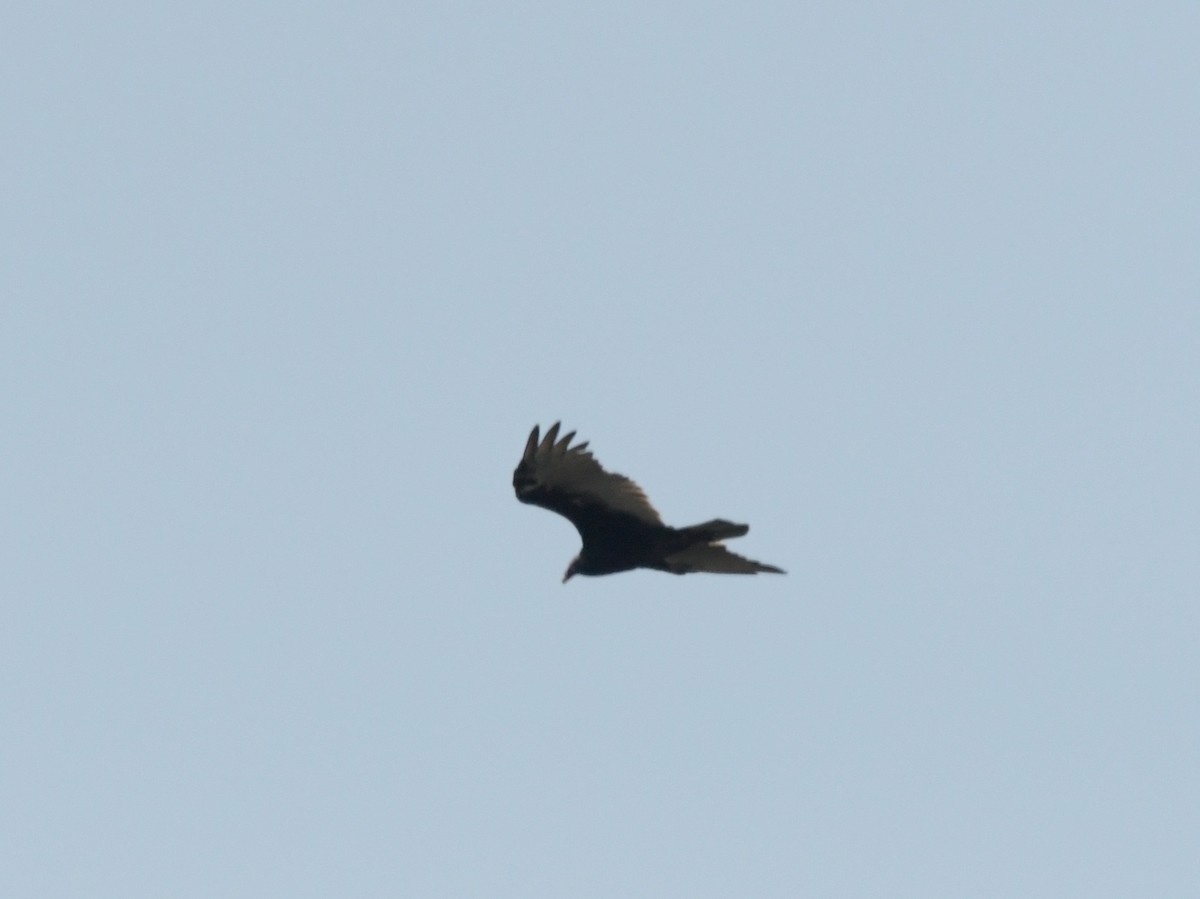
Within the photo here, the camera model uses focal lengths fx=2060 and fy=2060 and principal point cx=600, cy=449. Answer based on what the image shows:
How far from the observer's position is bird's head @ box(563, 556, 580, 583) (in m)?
22.6

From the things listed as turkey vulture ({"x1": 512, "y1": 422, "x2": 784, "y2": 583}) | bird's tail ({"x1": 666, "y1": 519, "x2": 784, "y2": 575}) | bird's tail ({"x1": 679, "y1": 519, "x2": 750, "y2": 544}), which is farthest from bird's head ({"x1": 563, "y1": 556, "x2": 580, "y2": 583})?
bird's tail ({"x1": 679, "y1": 519, "x2": 750, "y2": 544})

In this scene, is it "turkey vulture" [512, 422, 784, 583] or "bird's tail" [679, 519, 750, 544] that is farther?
"turkey vulture" [512, 422, 784, 583]

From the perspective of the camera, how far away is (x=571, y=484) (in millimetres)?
21781

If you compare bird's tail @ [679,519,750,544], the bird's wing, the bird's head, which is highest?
the bird's wing

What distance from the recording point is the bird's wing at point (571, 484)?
2164cm

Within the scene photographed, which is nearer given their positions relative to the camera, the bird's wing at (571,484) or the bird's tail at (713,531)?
the bird's tail at (713,531)

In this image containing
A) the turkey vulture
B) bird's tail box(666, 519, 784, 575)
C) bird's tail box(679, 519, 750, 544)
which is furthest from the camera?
the turkey vulture

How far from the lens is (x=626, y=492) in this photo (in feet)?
71.5

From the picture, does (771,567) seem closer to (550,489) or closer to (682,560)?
(682,560)

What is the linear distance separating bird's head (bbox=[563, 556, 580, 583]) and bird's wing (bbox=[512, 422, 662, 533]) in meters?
0.86

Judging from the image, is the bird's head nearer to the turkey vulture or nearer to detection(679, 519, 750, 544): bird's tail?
the turkey vulture

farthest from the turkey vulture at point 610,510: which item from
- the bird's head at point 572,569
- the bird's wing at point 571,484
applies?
the bird's head at point 572,569

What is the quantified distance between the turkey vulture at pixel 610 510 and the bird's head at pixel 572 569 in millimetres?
530

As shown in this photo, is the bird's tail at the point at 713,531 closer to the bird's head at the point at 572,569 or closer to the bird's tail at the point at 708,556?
the bird's tail at the point at 708,556
